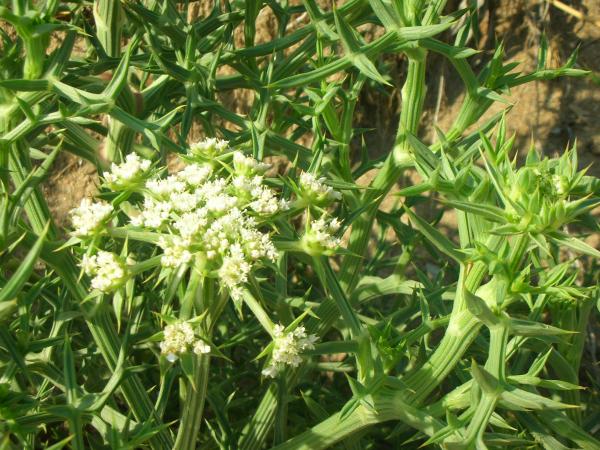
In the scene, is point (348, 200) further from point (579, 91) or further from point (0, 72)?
point (579, 91)

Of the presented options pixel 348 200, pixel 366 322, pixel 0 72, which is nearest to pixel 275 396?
pixel 366 322

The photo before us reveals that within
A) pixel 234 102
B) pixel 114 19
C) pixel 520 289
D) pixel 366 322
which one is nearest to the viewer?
pixel 520 289

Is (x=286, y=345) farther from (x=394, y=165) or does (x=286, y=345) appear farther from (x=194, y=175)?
(x=394, y=165)

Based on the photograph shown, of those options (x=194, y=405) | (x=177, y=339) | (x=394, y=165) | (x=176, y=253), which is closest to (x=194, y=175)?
(x=176, y=253)

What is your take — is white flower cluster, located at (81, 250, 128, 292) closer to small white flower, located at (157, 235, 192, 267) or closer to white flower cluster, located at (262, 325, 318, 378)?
small white flower, located at (157, 235, 192, 267)

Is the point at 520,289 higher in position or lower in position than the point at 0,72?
lower

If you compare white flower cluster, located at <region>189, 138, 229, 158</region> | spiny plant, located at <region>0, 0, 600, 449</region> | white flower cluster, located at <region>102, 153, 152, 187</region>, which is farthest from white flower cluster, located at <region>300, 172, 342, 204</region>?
white flower cluster, located at <region>102, 153, 152, 187</region>

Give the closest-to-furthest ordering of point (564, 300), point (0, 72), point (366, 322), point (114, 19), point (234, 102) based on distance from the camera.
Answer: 1. point (0, 72)
2. point (114, 19)
3. point (564, 300)
4. point (366, 322)
5. point (234, 102)

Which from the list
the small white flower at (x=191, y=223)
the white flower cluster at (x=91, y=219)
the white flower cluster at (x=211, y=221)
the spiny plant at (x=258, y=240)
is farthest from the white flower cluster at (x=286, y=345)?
the white flower cluster at (x=91, y=219)
